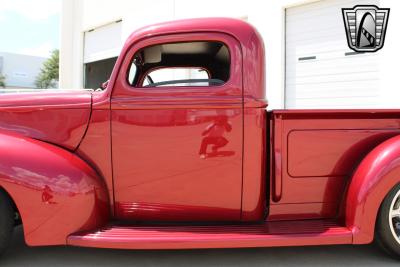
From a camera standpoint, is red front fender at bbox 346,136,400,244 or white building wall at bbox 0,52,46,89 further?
white building wall at bbox 0,52,46,89

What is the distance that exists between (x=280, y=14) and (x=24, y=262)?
22.1 ft

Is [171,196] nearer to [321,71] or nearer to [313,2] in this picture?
[321,71]

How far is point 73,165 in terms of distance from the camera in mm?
2744

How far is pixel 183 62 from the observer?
367 cm

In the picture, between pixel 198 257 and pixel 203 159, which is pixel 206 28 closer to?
pixel 203 159

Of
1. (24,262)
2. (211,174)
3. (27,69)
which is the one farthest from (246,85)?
(27,69)

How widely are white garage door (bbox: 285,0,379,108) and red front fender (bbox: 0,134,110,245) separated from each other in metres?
5.62

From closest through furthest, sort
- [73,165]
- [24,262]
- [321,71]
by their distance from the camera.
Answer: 1. [73,165]
2. [24,262]
3. [321,71]

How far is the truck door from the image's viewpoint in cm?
281

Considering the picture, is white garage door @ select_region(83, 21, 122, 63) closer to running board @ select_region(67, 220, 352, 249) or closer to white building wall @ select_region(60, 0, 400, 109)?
white building wall @ select_region(60, 0, 400, 109)

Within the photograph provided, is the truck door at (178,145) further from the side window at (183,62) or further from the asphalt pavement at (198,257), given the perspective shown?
the asphalt pavement at (198,257)

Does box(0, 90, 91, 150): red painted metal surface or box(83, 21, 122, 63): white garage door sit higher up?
box(83, 21, 122, 63): white garage door

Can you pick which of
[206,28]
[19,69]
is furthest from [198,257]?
[19,69]

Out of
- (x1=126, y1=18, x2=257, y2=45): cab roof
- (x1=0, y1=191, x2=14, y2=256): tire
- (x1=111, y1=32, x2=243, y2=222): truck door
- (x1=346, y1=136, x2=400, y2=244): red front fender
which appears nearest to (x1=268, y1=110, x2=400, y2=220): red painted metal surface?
(x1=346, y1=136, x2=400, y2=244): red front fender
